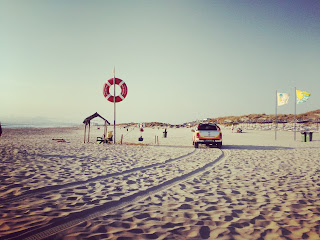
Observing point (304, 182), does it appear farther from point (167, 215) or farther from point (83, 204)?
point (83, 204)

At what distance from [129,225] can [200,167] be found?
4.72m

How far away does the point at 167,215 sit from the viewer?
11.8 ft

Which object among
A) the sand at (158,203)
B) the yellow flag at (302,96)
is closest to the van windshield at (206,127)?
the sand at (158,203)

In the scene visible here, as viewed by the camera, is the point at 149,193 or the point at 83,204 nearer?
the point at 83,204

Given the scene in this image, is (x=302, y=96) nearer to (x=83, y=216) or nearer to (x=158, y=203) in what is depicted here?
(x=158, y=203)

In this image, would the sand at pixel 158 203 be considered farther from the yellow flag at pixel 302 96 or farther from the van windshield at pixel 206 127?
the yellow flag at pixel 302 96

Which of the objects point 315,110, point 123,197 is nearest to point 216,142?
point 123,197

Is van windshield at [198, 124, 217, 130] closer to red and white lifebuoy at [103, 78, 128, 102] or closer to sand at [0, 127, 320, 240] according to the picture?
red and white lifebuoy at [103, 78, 128, 102]

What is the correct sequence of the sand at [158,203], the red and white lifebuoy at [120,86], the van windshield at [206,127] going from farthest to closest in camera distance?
the red and white lifebuoy at [120,86] → the van windshield at [206,127] → the sand at [158,203]

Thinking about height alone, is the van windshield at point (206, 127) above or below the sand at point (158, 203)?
above

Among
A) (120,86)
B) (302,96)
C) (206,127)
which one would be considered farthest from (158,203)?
(302,96)

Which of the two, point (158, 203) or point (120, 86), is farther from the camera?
point (120, 86)

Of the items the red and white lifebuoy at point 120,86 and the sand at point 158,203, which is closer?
the sand at point 158,203

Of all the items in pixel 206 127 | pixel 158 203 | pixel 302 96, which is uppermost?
pixel 302 96
